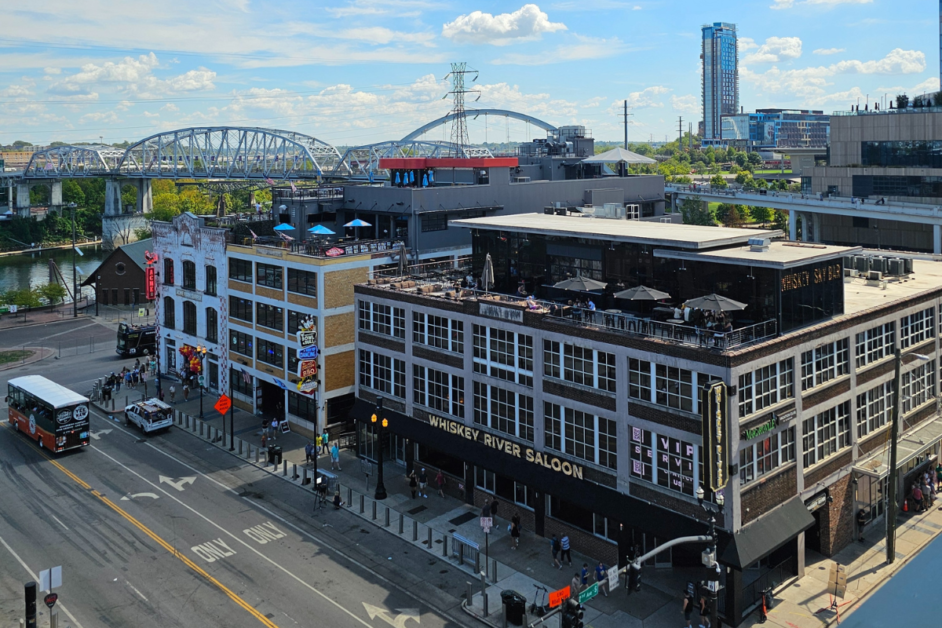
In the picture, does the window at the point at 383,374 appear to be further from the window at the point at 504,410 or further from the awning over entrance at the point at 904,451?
the awning over entrance at the point at 904,451

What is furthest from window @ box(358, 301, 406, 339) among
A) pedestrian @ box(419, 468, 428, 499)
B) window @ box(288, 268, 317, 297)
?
pedestrian @ box(419, 468, 428, 499)

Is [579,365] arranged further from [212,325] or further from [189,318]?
[189,318]

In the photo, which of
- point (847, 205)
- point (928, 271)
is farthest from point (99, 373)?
point (847, 205)

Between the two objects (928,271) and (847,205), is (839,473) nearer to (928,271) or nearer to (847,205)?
(928,271)

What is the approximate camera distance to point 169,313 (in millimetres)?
67562

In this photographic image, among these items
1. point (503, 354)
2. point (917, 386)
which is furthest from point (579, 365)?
point (917, 386)

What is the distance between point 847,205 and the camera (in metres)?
91.4

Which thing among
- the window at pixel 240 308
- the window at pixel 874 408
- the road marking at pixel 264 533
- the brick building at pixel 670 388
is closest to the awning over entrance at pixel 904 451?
the brick building at pixel 670 388

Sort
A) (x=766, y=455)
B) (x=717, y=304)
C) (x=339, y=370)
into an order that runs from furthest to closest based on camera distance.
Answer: (x=339, y=370), (x=717, y=304), (x=766, y=455)

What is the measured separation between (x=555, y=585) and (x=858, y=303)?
1953 centimetres

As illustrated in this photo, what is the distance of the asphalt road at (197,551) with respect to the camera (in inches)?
1270

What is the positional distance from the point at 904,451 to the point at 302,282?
34.8 metres

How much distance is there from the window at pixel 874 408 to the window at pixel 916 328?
8.25 feet

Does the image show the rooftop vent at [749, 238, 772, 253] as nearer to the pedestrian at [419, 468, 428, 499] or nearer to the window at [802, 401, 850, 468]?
the window at [802, 401, 850, 468]
